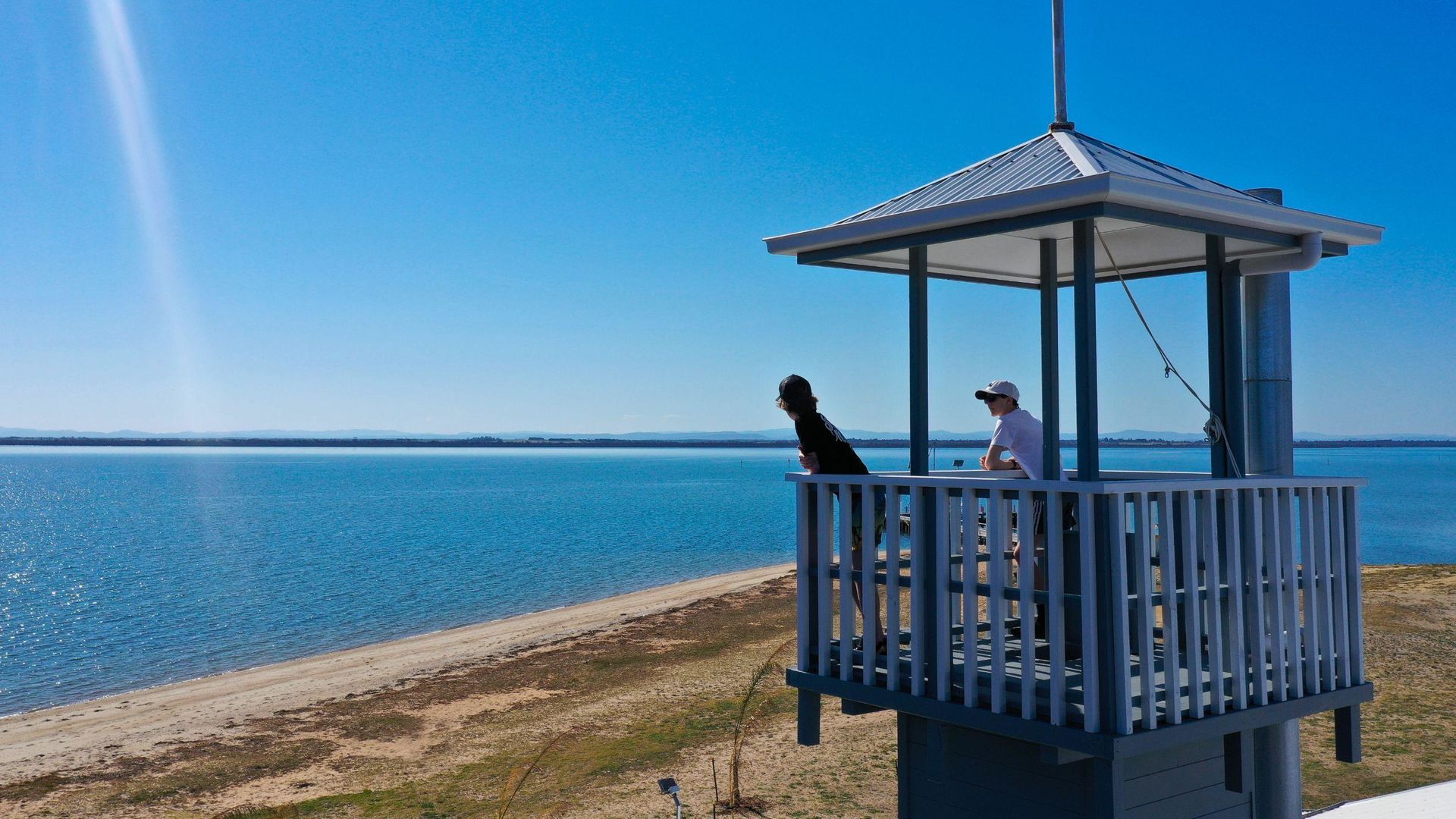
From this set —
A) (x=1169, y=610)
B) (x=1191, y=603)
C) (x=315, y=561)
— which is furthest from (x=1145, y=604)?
(x=315, y=561)

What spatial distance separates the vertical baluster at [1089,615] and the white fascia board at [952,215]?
1.42m

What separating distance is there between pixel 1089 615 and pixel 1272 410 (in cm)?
246

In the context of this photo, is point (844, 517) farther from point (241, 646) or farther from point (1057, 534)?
point (241, 646)

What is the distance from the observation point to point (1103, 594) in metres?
4.75

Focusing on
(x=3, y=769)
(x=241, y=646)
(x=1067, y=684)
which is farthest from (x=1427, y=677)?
(x=241, y=646)

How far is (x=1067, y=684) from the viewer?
17.8 ft

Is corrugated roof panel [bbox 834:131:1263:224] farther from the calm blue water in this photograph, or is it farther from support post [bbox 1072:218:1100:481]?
the calm blue water

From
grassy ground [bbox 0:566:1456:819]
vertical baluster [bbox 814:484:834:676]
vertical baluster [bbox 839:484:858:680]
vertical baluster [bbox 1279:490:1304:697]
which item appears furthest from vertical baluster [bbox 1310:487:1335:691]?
grassy ground [bbox 0:566:1456:819]

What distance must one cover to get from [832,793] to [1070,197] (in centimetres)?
763

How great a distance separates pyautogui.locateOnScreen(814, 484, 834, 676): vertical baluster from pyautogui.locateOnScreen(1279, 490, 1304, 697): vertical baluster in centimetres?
241

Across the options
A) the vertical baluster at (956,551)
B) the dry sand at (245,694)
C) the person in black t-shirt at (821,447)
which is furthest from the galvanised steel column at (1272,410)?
the dry sand at (245,694)

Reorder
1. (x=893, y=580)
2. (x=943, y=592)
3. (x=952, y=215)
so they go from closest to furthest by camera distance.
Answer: (x=943, y=592), (x=952, y=215), (x=893, y=580)

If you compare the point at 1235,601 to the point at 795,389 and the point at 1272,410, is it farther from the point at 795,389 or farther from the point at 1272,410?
the point at 795,389

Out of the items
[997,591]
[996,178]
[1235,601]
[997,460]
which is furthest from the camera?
[997,460]
